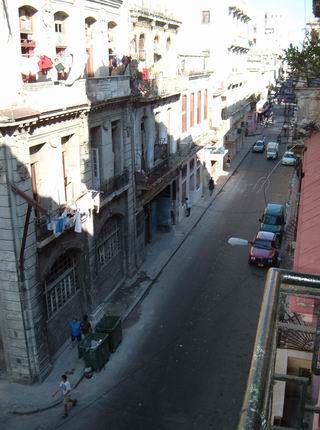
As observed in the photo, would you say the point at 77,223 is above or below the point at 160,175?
above

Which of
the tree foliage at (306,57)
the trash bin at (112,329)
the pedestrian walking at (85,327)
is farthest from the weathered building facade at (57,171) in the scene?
the tree foliage at (306,57)

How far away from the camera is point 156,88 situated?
1133 inches

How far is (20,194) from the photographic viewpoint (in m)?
15.9

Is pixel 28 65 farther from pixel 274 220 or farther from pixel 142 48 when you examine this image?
pixel 274 220

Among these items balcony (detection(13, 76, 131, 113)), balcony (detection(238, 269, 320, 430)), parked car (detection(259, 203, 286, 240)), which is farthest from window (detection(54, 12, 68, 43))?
balcony (detection(238, 269, 320, 430))

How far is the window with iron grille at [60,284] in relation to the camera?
19.3 m

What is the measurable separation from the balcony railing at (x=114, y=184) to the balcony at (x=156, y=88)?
14.4 ft

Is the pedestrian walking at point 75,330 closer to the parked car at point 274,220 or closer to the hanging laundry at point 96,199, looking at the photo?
the hanging laundry at point 96,199

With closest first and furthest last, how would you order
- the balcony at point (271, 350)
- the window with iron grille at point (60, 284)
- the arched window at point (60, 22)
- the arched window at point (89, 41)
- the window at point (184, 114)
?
1. the balcony at point (271, 350)
2. the window with iron grille at point (60, 284)
3. the arched window at point (60, 22)
4. the arched window at point (89, 41)
5. the window at point (184, 114)

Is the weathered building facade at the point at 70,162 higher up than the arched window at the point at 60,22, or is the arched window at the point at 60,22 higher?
the arched window at the point at 60,22


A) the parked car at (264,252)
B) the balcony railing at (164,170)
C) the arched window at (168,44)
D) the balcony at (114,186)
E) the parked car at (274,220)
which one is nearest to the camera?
the balcony at (114,186)

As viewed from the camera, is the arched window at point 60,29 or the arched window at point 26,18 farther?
the arched window at point 60,29

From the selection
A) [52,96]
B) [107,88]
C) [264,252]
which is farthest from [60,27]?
[264,252]

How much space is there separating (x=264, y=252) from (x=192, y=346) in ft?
32.8
